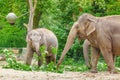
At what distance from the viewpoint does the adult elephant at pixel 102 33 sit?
480 inches

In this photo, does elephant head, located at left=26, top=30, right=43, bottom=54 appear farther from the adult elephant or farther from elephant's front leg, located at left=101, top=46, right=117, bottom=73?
elephant's front leg, located at left=101, top=46, right=117, bottom=73

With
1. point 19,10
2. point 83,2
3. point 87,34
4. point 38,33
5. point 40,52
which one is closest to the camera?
point 87,34

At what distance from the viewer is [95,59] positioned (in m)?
12.7

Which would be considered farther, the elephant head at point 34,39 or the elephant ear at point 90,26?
the elephant head at point 34,39

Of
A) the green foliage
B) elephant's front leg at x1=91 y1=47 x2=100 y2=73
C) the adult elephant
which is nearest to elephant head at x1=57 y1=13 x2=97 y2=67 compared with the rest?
the adult elephant

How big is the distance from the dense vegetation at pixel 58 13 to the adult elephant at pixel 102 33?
328 inches

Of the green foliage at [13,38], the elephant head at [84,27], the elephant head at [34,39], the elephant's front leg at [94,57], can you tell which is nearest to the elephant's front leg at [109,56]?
the elephant's front leg at [94,57]

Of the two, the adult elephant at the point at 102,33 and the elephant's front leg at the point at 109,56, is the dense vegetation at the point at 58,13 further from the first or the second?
the elephant's front leg at the point at 109,56

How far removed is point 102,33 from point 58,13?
11037 mm

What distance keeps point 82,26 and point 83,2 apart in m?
9.21

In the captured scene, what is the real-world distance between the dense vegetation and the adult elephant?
27.3 feet

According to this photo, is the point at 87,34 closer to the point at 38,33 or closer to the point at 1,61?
the point at 38,33

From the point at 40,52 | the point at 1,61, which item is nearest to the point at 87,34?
the point at 40,52

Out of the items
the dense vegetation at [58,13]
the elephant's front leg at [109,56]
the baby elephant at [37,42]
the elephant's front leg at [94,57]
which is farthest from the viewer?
the dense vegetation at [58,13]
